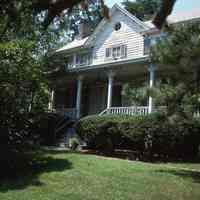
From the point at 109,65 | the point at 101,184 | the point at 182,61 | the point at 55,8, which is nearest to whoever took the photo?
the point at 55,8

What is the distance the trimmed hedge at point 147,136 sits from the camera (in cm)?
1652

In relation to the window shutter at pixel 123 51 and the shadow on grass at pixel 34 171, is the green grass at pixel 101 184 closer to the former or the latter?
the shadow on grass at pixel 34 171

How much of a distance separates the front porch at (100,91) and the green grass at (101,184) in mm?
8571

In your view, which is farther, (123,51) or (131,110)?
(123,51)

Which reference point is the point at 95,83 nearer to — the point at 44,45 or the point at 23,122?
the point at 44,45

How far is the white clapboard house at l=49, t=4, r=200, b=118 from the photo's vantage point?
21938 millimetres

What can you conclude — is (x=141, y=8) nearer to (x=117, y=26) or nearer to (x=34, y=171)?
(x=117, y=26)

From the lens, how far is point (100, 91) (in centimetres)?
2761

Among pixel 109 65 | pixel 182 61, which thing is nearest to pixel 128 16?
pixel 109 65

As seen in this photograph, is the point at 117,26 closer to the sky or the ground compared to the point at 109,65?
closer to the sky

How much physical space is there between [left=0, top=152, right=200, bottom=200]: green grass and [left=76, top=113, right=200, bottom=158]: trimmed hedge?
453 cm

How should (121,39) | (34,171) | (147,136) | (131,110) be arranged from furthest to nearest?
(121,39)
(131,110)
(147,136)
(34,171)

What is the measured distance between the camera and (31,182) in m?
10.1

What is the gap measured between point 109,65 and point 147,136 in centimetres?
698
